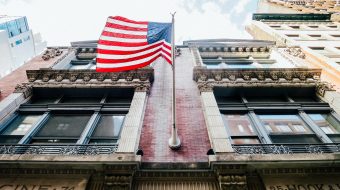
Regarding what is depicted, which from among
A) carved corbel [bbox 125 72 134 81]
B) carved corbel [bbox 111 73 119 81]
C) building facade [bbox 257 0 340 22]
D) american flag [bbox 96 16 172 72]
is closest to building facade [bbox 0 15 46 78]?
carved corbel [bbox 111 73 119 81]

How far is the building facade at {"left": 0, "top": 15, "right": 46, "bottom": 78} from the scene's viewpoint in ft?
164

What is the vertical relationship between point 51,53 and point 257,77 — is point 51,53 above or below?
above

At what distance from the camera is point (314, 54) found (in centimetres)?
1619

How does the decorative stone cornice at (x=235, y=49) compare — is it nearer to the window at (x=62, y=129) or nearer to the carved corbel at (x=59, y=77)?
the carved corbel at (x=59, y=77)

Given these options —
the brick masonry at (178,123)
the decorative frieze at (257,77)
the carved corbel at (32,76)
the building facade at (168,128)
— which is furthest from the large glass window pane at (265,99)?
the carved corbel at (32,76)

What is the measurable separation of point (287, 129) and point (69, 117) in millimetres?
9915

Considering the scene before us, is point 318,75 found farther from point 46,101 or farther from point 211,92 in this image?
point 46,101

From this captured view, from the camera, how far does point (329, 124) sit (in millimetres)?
10320

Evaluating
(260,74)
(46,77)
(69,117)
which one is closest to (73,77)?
(46,77)

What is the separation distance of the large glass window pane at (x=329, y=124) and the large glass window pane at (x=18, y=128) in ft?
42.2

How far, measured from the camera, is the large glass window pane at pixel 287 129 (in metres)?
9.31

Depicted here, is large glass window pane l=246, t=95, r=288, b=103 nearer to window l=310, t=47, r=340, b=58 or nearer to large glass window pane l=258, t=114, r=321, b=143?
large glass window pane l=258, t=114, r=321, b=143

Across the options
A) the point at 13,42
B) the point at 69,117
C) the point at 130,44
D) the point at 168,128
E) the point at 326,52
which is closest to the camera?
the point at 130,44

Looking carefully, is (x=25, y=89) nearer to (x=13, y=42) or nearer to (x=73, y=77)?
(x=73, y=77)
